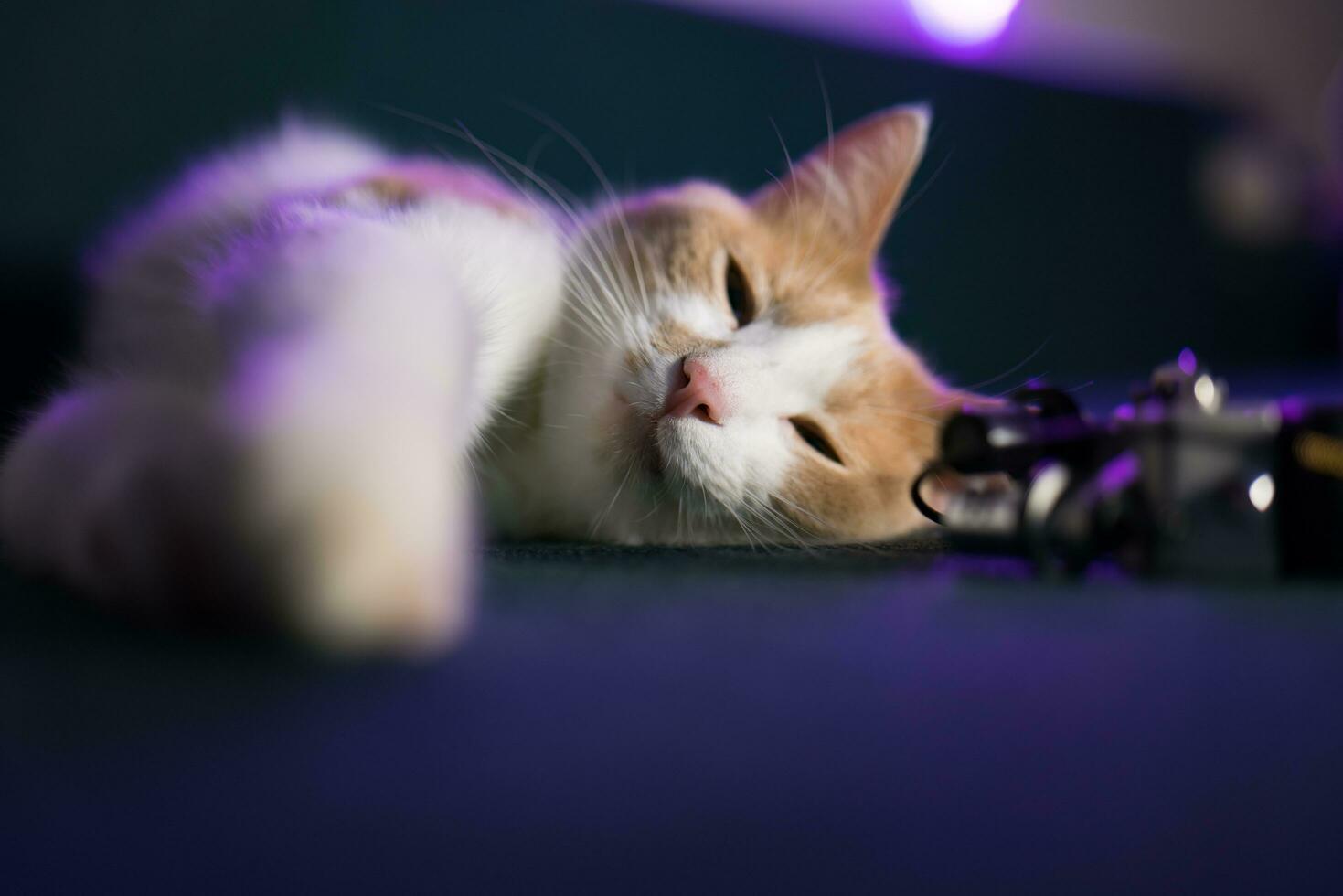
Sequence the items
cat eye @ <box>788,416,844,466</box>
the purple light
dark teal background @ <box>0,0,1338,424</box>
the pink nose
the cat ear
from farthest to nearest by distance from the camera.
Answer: the purple light → dark teal background @ <box>0,0,1338,424</box> → the cat ear → cat eye @ <box>788,416,844,466</box> → the pink nose

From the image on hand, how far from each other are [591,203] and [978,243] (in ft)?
3.66

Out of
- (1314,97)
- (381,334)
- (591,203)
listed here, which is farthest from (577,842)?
(1314,97)

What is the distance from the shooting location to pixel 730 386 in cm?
99

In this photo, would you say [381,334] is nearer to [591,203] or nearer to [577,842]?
[577,842]

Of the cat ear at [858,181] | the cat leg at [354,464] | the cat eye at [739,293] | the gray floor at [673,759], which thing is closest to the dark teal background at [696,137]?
the cat ear at [858,181]

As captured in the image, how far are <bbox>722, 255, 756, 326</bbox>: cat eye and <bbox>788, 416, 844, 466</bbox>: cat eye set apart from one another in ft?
0.47

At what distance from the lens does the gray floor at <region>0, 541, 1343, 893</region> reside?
1.12ft

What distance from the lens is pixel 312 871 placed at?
1.11 feet

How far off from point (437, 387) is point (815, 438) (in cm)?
65

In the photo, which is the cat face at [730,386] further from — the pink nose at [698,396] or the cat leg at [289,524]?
the cat leg at [289,524]

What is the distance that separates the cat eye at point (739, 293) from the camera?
116 cm

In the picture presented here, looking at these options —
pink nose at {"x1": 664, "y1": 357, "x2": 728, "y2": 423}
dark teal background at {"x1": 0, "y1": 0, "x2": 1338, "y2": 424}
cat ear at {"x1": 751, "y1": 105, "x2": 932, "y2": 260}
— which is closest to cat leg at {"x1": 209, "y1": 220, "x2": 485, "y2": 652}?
pink nose at {"x1": 664, "y1": 357, "x2": 728, "y2": 423}

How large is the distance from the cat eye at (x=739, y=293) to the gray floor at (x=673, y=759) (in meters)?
0.67

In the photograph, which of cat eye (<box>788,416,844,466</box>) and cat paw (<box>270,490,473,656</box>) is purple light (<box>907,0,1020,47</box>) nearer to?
cat eye (<box>788,416,844,466</box>)
